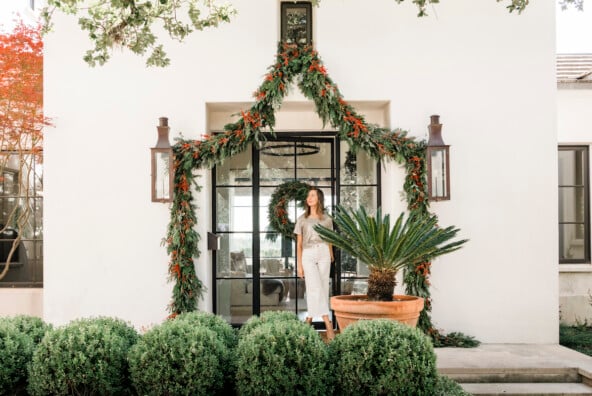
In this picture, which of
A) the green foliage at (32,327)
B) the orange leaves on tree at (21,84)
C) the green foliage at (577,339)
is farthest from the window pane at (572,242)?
the orange leaves on tree at (21,84)

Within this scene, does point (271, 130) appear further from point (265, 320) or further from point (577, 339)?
point (577, 339)

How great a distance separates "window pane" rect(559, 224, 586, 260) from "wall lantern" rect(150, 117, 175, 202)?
18.3 ft

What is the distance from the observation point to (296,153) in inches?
292

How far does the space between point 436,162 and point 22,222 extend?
5530 millimetres

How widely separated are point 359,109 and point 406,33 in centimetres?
107

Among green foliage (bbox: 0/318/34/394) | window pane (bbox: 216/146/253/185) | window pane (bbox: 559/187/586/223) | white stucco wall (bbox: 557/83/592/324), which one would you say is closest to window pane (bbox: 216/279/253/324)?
window pane (bbox: 216/146/253/185)

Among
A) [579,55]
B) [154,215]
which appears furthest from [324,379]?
[579,55]

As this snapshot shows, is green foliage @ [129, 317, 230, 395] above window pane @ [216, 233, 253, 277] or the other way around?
the other way around

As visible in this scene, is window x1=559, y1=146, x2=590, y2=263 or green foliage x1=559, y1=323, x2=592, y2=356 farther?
window x1=559, y1=146, x2=590, y2=263

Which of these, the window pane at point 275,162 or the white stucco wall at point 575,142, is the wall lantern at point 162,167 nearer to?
the window pane at point 275,162

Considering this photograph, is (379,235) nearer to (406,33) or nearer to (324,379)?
(324,379)

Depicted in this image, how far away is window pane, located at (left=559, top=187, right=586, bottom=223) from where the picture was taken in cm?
838

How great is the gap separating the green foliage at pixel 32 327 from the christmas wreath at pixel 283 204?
3.25m

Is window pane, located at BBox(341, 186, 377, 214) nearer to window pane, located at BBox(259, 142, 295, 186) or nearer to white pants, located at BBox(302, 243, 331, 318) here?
window pane, located at BBox(259, 142, 295, 186)
